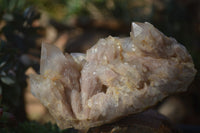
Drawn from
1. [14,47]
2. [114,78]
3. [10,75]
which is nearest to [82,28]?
[14,47]

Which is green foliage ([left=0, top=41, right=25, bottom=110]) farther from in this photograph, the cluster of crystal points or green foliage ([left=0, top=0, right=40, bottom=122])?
the cluster of crystal points

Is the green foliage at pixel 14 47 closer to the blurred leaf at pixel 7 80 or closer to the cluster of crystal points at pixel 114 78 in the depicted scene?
the blurred leaf at pixel 7 80

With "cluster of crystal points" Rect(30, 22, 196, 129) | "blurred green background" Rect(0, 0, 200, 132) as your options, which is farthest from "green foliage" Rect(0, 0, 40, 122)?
"cluster of crystal points" Rect(30, 22, 196, 129)

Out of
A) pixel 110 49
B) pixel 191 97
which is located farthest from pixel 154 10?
pixel 110 49

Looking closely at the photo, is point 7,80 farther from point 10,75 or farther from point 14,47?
point 14,47

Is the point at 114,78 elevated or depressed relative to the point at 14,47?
elevated

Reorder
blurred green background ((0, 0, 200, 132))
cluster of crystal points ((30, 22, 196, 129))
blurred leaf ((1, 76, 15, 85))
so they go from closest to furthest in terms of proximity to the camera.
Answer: cluster of crystal points ((30, 22, 196, 129))
blurred leaf ((1, 76, 15, 85))
blurred green background ((0, 0, 200, 132))

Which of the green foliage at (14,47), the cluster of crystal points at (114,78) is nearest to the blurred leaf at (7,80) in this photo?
the green foliage at (14,47)
